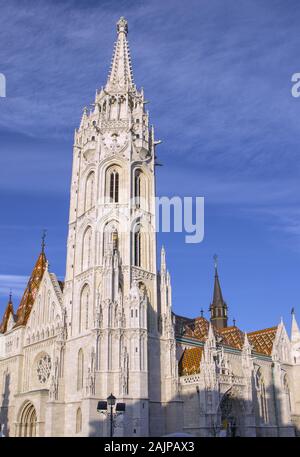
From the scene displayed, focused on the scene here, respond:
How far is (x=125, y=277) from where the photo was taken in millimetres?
42219

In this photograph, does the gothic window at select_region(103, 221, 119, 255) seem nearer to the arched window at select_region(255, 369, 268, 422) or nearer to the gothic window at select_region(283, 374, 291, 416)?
the arched window at select_region(255, 369, 268, 422)

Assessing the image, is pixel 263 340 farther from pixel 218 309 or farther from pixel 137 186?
pixel 137 186

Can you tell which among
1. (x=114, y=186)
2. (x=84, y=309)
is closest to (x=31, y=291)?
(x=84, y=309)

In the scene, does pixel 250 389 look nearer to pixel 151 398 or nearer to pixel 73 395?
pixel 151 398

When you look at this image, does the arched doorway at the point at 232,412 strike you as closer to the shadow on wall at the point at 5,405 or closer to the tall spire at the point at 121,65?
the shadow on wall at the point at 5,405

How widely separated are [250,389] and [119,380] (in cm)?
1329

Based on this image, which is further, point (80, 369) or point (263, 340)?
point (263, 340)

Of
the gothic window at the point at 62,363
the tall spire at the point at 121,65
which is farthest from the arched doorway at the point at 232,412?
the tall spire at the point at 121,65

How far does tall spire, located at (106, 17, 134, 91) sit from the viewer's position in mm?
52662

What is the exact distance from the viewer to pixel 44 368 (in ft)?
146

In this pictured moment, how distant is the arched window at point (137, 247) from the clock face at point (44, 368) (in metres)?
11.2

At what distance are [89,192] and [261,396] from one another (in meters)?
25.3

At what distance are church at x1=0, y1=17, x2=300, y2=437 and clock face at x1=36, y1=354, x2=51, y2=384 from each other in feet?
0.62
